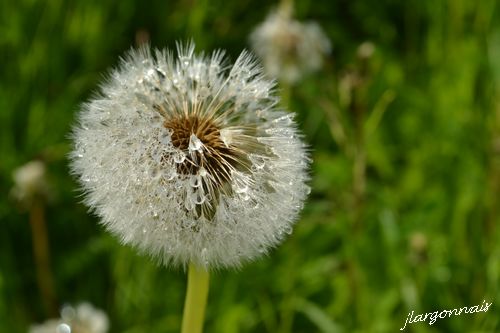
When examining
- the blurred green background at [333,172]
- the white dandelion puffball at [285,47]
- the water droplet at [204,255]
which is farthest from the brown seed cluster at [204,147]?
the white dandelion puffball at [285,47]

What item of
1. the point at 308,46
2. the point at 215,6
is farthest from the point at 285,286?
the point at 215,6

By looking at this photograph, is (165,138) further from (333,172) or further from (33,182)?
(333,172)

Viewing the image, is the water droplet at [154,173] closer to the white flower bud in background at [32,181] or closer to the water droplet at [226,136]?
Result: the water droplet at [226,136]

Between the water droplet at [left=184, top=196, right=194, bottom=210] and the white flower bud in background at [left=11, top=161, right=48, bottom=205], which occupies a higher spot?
the white flower bud in background at [left=11, top=161, right=48, bottom=205]

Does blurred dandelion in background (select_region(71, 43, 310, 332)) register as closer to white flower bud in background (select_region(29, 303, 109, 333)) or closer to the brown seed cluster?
the brown seed cluster

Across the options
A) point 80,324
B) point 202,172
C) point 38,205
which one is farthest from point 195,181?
point 38,205

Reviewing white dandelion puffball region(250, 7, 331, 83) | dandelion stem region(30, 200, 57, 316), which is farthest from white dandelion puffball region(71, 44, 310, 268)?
white dandelion puffball region(250, 7, 331, 83)

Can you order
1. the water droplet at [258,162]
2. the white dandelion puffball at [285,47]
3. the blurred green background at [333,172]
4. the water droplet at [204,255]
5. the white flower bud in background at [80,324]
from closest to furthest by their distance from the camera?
the water droplet at [204,255] < the water droplet at [258,162] < the white flower bud in background at [80,324] < the blurred green background at [333,172] < the white dandelion puffball at [285,47]
